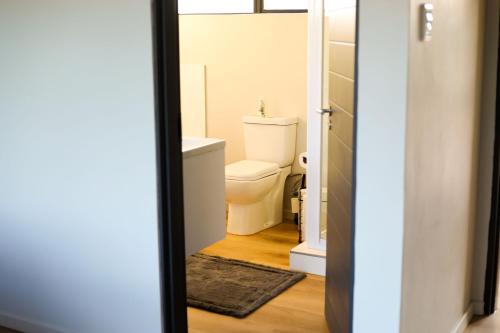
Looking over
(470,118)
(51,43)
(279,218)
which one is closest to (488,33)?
(470,118)

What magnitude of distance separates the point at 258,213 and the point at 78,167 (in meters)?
2.19

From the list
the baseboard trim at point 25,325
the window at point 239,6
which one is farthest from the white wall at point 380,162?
the window at point 239,6

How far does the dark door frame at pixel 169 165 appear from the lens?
2.76 m

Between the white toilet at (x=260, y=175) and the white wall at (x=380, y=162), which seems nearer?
the white wall at (x=380, y=162)

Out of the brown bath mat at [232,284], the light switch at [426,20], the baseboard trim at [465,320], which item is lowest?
the brown bath mat at [232,284]

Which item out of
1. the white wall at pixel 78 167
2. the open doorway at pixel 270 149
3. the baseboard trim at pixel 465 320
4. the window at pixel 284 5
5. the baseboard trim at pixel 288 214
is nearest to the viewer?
the white wall at pixel 78 167

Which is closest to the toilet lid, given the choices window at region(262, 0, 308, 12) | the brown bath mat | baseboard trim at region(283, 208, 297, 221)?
baseboard trim at region(283, 208, 297, 221)

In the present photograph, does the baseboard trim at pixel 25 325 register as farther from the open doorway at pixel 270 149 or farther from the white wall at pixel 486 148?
the white wall at pixel 486 148

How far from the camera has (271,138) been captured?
515 centimetres

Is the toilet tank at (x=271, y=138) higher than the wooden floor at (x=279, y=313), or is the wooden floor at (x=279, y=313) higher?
the toilet tank at (x=271, y=138)

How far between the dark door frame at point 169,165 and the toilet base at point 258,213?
203 cm

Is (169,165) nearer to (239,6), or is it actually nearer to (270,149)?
(270,149)

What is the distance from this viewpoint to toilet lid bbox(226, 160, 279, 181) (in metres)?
4.82

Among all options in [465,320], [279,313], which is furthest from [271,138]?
[465,320]
